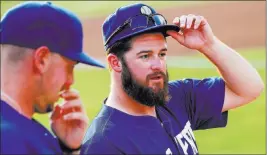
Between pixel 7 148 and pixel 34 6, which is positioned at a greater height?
pixel 34 6

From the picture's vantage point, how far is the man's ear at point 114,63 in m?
3.85

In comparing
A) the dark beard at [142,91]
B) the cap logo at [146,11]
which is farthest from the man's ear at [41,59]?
the cap logo at [146,11]

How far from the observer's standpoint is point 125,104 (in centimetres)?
385

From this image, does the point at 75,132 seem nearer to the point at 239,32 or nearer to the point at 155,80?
the point at 155,80

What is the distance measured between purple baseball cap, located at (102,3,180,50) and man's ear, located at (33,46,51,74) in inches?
34.9

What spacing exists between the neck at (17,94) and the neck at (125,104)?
93cm

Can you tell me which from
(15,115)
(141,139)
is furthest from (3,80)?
(141,139)

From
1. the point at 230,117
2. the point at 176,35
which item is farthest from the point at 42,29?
the point at 230,117

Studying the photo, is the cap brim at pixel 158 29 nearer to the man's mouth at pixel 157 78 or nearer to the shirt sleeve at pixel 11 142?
the man's mouth at pixel 157 78

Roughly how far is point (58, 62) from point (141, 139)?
0.86 meters

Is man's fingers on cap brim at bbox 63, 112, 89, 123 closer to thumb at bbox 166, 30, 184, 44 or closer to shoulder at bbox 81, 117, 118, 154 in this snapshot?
shoulder at bbox 81, 117, 118, 154

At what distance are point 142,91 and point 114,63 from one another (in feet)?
0.77

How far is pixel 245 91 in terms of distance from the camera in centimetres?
428

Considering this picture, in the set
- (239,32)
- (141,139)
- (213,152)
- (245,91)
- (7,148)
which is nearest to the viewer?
(7,148)
